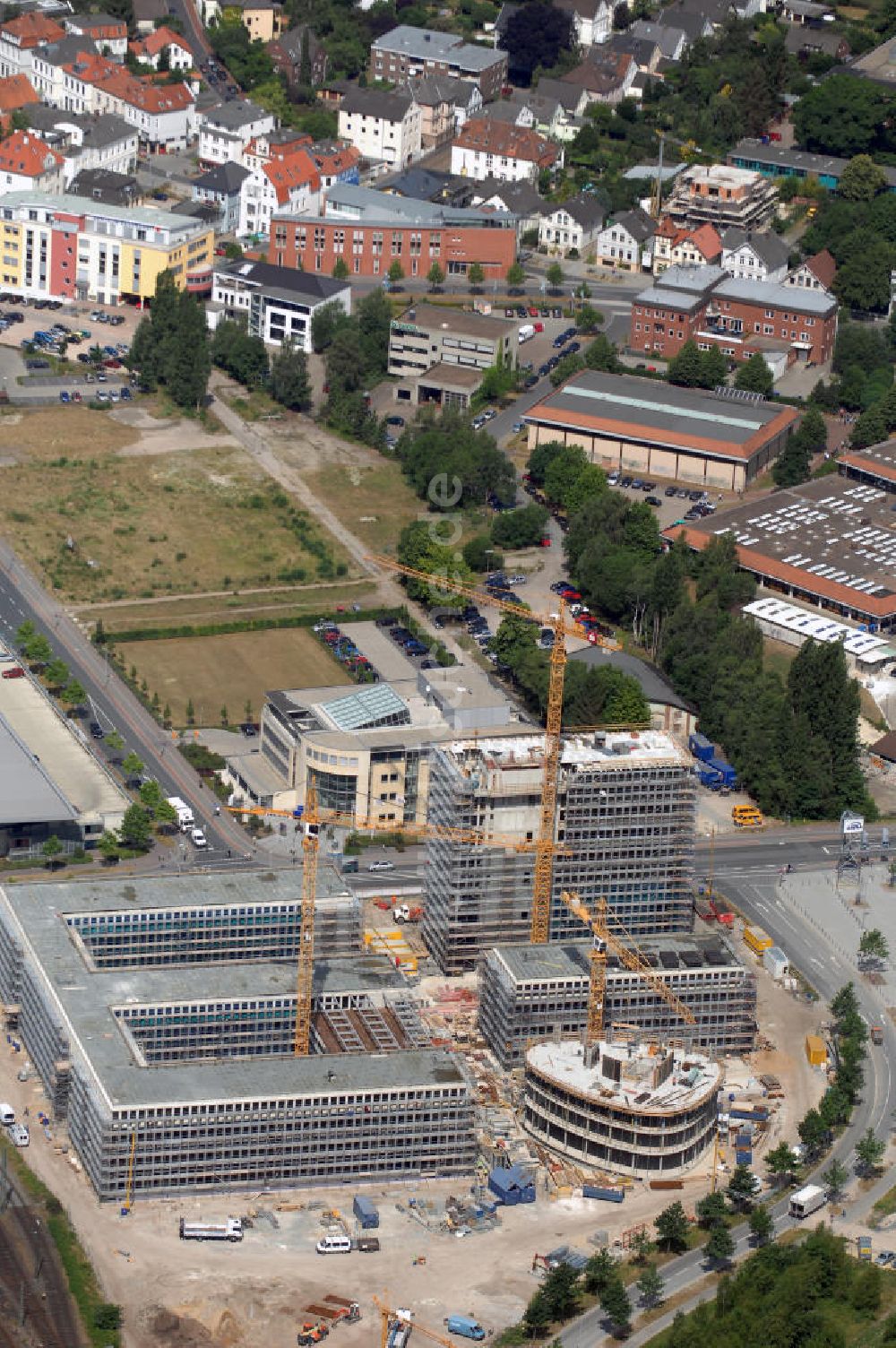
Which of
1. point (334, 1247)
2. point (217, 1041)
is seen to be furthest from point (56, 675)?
point (334, 1247)

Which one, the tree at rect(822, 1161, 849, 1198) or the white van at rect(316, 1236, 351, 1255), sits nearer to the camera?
the white van at rect(316, 1236, 351, 1255)

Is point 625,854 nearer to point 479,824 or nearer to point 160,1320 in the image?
point 479,824

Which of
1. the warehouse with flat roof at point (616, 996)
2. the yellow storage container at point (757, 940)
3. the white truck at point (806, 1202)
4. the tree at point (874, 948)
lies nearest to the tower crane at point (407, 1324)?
the white truck at point (806, 1202)

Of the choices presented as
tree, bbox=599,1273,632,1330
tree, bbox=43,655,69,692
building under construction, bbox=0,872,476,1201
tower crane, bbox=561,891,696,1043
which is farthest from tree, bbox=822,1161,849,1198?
tree, bbox=43,655,69,692

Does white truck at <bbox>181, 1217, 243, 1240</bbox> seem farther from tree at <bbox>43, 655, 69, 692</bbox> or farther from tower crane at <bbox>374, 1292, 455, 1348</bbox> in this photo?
tree at <bbox>43, 655, 69, 692</bbox>

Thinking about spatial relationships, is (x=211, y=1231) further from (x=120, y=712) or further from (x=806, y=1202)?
(x=120, y=712)

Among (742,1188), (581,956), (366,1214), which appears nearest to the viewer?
(366,1214)
